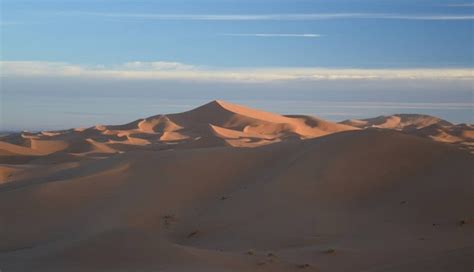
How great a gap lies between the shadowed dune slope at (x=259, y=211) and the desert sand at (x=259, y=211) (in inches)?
1.2

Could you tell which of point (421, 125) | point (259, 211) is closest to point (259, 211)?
point (259, 211)

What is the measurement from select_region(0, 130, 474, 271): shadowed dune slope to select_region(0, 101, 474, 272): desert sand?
0.03 metres

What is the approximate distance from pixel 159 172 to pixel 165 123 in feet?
125

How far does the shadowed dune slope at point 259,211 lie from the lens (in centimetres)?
1117

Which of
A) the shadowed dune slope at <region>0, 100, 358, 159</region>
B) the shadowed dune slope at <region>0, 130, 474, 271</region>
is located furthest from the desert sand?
the shadowed dune slope at <region>0, 100, 358, 159</region>

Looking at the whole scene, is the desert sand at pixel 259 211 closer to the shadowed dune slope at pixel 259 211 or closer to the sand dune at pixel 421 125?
the shadowed dune slope at pixel 259 211

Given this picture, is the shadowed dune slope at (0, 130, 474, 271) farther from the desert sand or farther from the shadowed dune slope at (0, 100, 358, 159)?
the shadowed dune slope at (0, 100, 358, 159)

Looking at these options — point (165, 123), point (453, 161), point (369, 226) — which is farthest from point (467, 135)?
point (369, 226)

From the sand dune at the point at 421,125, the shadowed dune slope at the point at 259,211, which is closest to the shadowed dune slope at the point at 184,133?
the sand dune at the point at 421,125

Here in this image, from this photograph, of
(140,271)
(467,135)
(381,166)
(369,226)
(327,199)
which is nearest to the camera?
(140,271)

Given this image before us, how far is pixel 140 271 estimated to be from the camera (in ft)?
33.9

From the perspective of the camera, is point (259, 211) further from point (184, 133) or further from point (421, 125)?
point (421, 125)

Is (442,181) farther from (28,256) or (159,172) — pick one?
(28,256)

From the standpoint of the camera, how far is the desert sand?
11.2 meters
